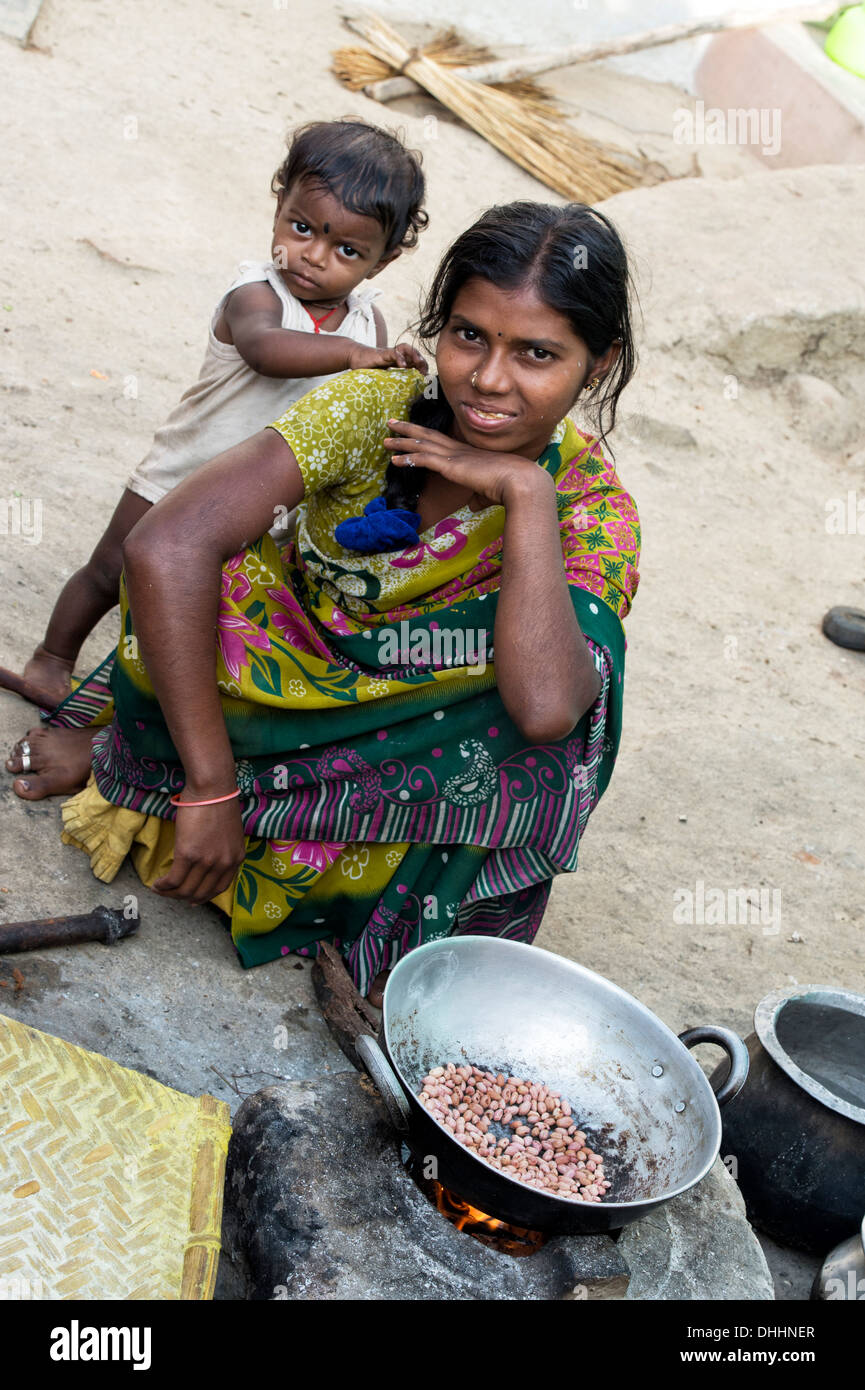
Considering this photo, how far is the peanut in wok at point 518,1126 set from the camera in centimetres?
197

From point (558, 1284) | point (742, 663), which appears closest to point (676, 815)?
point (742, 663)

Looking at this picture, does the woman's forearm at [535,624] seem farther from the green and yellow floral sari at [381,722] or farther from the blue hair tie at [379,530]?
the blue hair tie at [379,530]

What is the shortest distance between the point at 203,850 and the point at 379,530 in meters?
0.68

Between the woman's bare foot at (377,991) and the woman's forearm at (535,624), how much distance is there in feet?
2.30

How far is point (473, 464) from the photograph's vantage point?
87.3 inches

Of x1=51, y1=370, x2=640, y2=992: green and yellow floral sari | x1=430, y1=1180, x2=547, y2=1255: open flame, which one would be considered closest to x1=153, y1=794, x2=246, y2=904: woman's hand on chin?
x1=51, y1=370, x2=640, y2=992: green and yellow floral sari

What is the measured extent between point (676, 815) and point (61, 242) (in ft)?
12.4

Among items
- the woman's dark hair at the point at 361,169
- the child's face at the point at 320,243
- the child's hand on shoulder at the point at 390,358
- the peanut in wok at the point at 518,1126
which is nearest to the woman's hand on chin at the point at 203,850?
the peanut in wok at the point at 518,1126

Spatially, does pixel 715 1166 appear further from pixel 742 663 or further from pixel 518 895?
pixel 742 663

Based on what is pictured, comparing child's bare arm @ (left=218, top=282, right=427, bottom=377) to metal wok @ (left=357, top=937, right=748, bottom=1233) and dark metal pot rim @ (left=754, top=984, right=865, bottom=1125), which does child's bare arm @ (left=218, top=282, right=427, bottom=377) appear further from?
dark metal pot rim @ (left=754, top=984, right=865, bottom=1125)

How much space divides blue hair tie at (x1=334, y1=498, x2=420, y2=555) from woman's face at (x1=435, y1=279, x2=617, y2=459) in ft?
0.68

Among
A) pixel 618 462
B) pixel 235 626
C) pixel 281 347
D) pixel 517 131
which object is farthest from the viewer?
pixel 517 131

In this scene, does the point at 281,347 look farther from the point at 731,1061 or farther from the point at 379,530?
the point at 731,1061

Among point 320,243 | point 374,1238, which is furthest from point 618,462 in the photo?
point 374,1238
